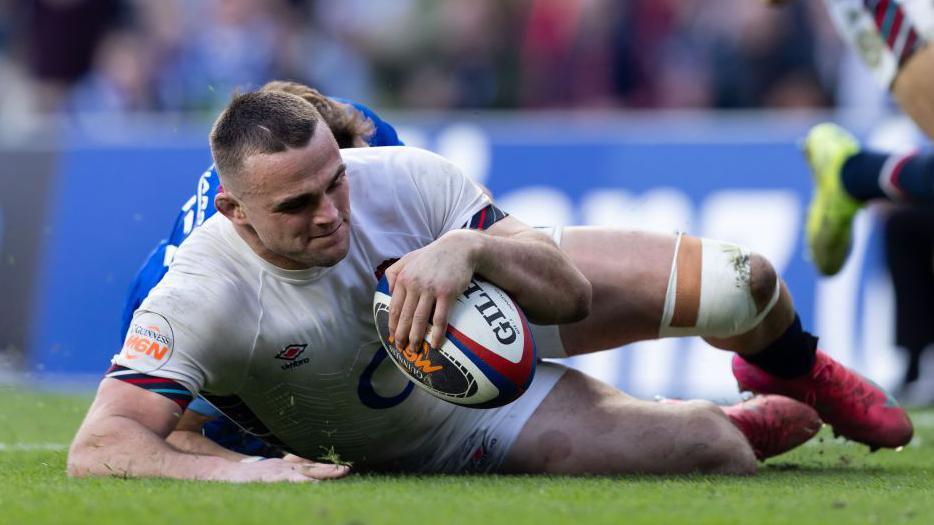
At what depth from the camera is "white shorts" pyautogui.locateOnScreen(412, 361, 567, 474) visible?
4.81 meters

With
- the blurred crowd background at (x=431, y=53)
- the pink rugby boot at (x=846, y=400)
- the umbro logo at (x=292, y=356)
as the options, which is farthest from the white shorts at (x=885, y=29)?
the blurred crowd background at (x=431, y=53)

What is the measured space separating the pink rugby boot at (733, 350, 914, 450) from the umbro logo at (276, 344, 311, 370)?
1648 millimetres

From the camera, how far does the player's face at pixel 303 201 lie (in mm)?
4125

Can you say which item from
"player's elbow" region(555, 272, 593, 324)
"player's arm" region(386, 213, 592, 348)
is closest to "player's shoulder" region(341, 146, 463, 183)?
"player's arm" region(386, 213, 592, 348)

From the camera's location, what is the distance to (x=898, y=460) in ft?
17.4

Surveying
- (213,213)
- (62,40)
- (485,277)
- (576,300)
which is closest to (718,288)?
(576,300)

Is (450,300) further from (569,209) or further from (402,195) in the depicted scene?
(569,209)

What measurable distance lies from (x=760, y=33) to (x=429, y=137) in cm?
257

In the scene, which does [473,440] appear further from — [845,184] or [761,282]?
[845,184]

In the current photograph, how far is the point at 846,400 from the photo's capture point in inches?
200

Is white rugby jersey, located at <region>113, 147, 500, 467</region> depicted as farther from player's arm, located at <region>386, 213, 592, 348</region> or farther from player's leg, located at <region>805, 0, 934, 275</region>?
player's leg, located at <region>805, 0, 934, 275</region>

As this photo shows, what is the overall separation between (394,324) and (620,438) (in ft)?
3.40

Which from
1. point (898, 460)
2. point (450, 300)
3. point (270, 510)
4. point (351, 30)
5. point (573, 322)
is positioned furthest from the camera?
point (351, 30)

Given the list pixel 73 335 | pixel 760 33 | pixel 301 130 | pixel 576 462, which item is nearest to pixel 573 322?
pixel 576 462
